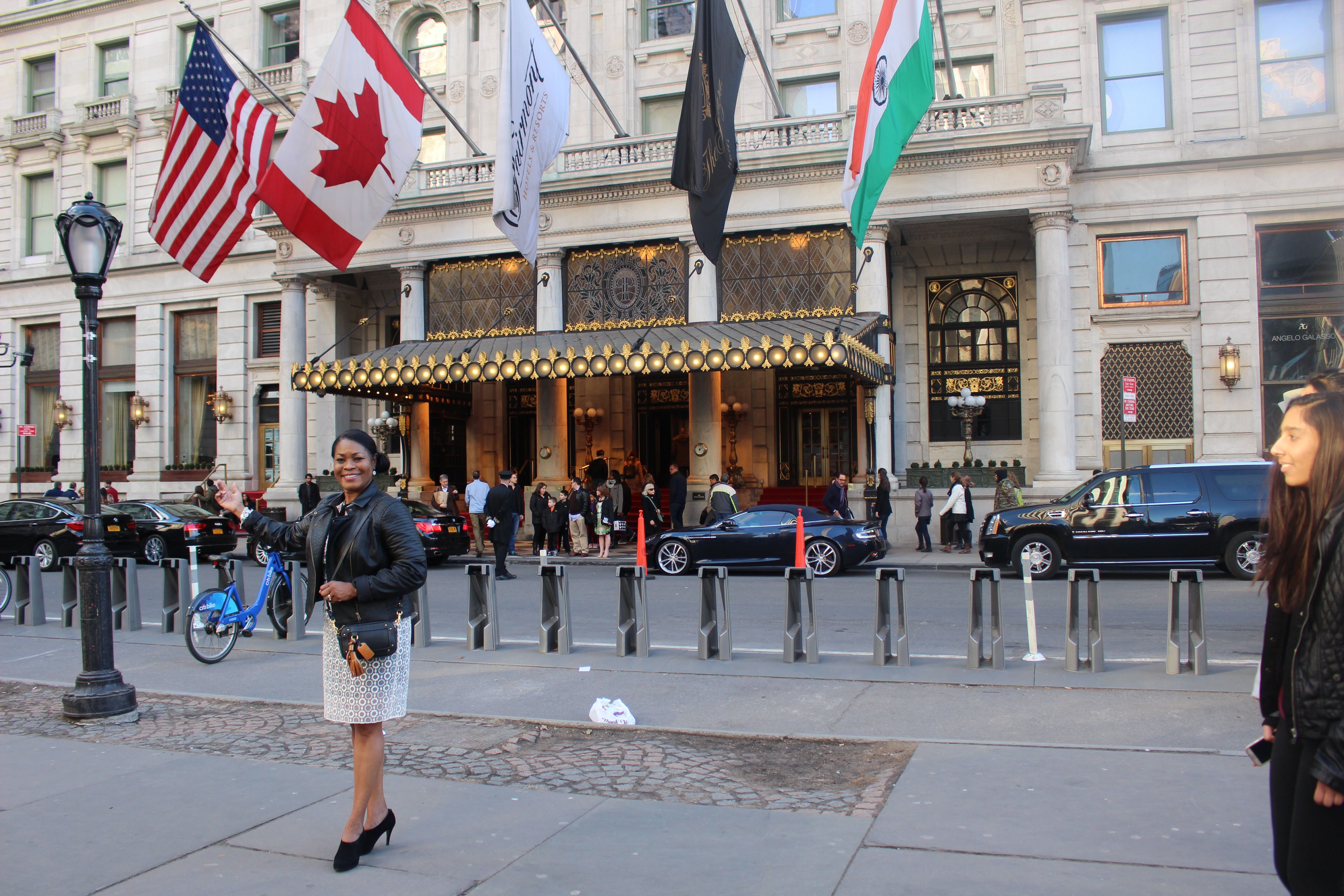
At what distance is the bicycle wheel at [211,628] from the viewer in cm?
984

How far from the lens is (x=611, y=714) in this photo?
7.18 metres

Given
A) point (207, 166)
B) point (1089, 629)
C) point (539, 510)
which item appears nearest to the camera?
point (1089, 629)

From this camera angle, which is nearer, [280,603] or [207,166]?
[280,603]

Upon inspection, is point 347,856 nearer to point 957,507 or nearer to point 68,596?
point 68,596

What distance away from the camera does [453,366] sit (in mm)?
23266

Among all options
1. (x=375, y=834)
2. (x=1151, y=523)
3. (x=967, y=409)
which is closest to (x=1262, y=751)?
(x=375, y=834)

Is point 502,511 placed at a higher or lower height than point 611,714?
higher

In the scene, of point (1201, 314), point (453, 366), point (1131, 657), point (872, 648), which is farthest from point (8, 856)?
point (1201, 314)

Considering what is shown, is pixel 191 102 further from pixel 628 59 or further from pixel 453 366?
pixel 628 59

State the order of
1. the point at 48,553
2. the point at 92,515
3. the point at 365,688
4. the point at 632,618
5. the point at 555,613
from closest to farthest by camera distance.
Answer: the point at 365,688, the point at 92,515, the point at 632,618, the point at 555,613, the point at 48,553

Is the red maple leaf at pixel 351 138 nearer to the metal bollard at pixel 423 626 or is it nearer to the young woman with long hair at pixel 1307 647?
the metal bollard at pixel 423 626

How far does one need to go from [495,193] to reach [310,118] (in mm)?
3449

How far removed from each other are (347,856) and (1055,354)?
67.4ft

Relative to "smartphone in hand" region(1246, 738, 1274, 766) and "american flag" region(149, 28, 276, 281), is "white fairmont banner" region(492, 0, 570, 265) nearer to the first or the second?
"american flag" region(149, 28, 276, 281)
